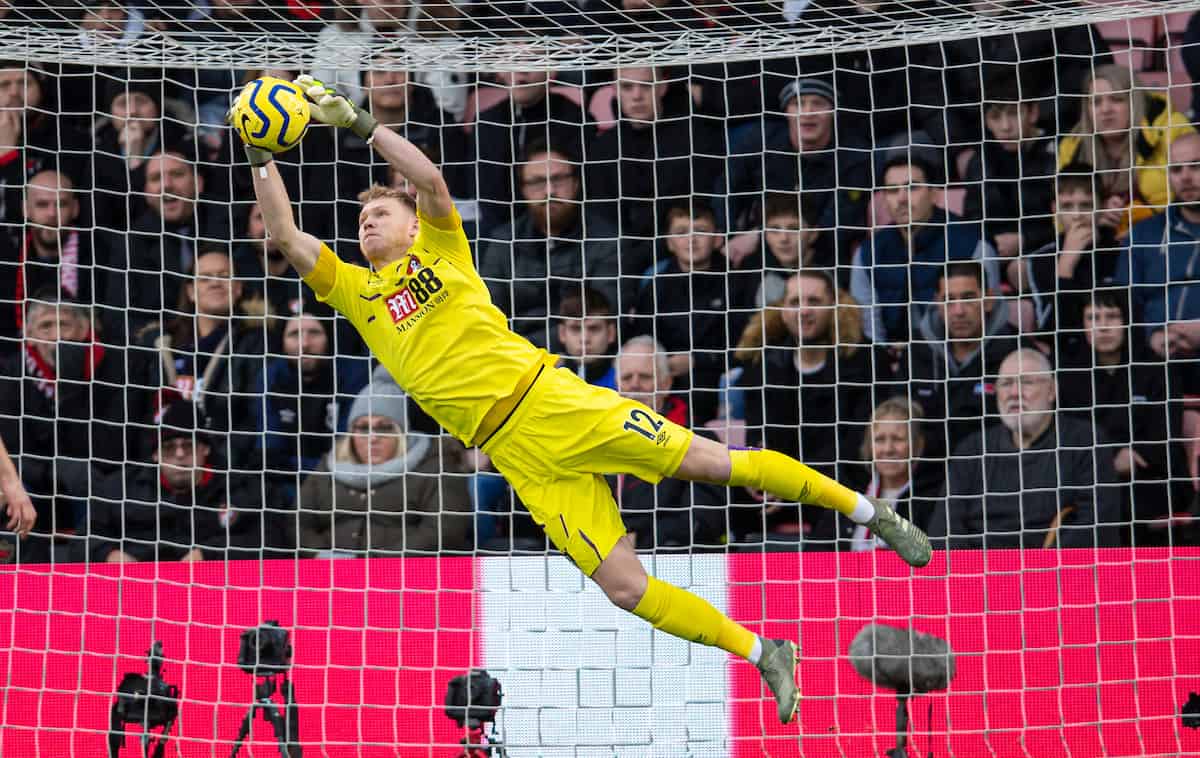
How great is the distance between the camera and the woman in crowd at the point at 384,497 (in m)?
7.01

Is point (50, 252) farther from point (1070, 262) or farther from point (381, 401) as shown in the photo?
point (1070, 262)

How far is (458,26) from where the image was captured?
6672mm

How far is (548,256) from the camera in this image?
7367mm

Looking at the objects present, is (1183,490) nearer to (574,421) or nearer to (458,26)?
(574,421)

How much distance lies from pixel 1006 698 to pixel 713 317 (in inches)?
84.6

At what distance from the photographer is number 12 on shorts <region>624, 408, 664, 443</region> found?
501 cm

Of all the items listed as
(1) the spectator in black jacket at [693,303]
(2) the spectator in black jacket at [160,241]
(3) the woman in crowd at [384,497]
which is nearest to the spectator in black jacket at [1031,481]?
(1) the spectator in black jacket at [693,303]

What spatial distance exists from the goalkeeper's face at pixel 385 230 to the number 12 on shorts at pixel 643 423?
95 centimetres

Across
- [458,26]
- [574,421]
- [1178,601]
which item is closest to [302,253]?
[574,421]

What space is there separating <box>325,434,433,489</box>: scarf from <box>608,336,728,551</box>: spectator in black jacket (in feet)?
2.96

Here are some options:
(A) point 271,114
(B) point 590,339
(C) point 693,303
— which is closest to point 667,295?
(C) point 693,303

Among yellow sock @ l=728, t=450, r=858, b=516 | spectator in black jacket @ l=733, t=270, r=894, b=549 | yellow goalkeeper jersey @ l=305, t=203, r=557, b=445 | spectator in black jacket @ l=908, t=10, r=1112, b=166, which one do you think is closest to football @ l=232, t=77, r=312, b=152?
yellow goalkeeper jersey @ l=305, t=203, r=557, b=445

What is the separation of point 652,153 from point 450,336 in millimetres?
2835

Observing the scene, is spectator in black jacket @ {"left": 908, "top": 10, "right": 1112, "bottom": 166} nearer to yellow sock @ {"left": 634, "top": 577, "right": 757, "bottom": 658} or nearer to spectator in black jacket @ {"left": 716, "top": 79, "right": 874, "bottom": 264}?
spectator in black jacket @ {"left": 716, "top": 79, "right": 874, "bottom": 264}
